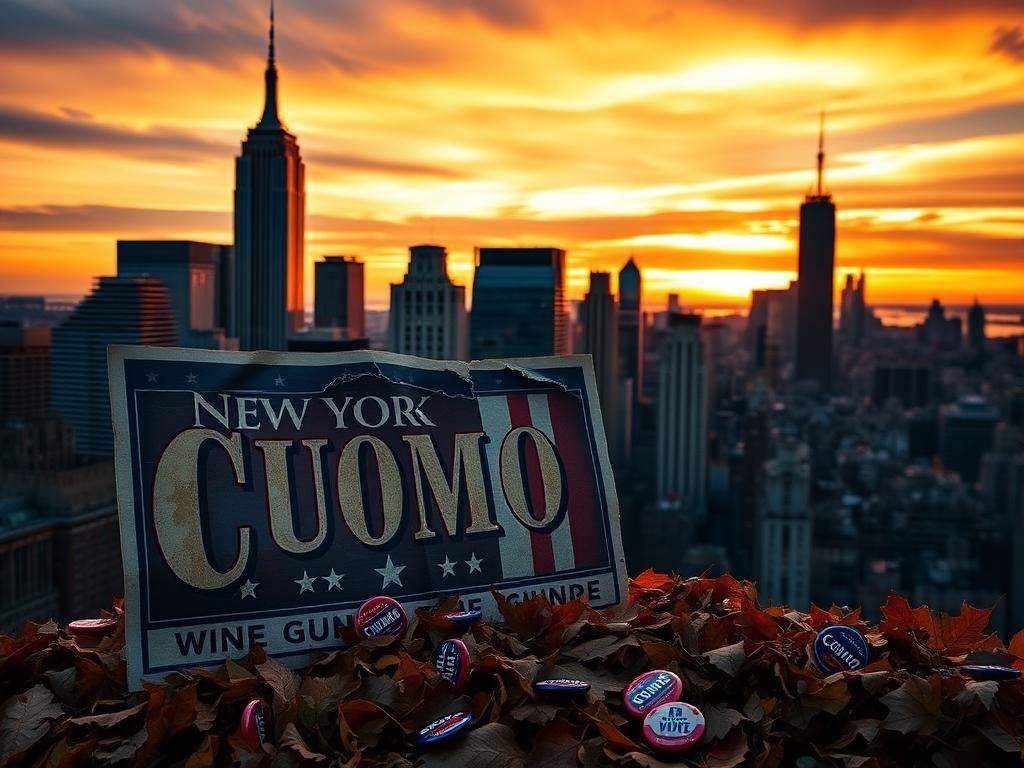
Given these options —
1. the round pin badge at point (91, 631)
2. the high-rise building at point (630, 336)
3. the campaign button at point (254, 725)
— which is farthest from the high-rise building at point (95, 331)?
the campaign button at point (254, 725)

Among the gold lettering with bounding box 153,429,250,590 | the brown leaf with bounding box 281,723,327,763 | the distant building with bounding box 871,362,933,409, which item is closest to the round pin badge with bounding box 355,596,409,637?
the gold lettering with bounding box 153,429,250,590

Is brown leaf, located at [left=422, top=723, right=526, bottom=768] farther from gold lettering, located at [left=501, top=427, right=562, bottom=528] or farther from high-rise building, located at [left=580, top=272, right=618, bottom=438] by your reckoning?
high-rise building, located at [left=580, top=272, right=618, bottom=438]

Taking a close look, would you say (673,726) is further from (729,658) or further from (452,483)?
(452,483)

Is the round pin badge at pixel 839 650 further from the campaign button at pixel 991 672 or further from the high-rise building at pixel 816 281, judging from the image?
the high-rise building at pixel 816 281

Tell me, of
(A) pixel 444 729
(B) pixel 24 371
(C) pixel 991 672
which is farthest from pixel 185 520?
(B) pixel 24 371

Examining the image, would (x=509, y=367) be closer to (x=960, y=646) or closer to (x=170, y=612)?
(x=170, y=612)

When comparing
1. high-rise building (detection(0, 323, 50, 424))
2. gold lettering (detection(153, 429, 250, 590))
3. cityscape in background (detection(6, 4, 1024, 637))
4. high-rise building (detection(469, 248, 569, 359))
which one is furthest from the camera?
high-rise building (detection(469, 248, 569, 359))
